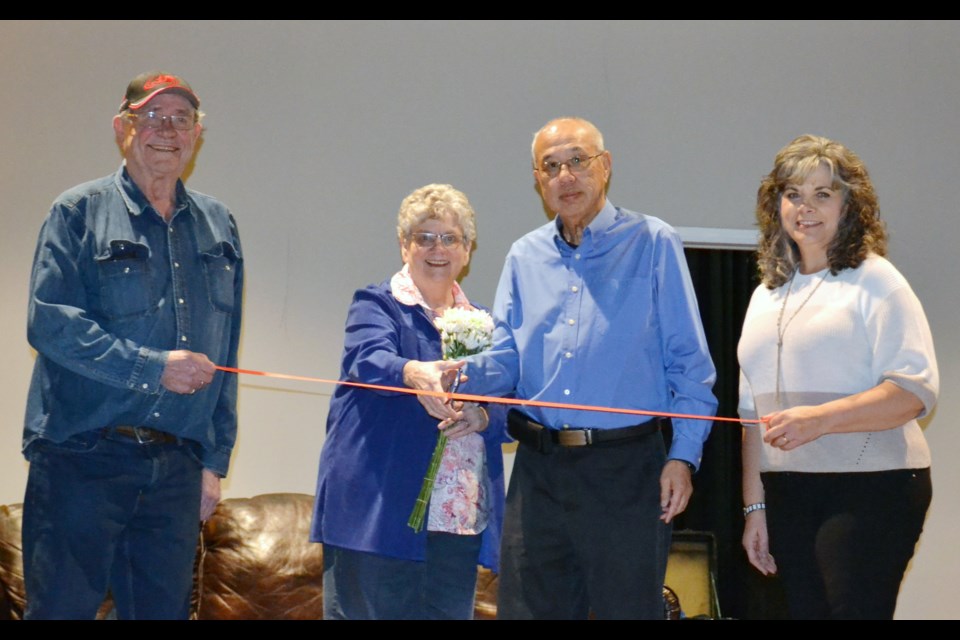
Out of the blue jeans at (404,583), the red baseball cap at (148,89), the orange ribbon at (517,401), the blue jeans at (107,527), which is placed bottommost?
the blue jeans at (404,583)

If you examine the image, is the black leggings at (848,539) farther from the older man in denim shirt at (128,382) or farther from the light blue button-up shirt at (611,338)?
the older man in denim shirt at (128,382)

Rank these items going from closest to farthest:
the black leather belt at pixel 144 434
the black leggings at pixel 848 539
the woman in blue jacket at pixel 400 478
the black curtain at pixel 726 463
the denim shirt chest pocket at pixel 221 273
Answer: the black leggings at pixel 848 539, the black leather belt at pixel 144 434, the denim shirt chest pocket at pixel 221 273, the woman in blue jacket at pixel 400 478, the black curtain at pixel 726 463

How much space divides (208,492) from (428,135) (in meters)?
2.93

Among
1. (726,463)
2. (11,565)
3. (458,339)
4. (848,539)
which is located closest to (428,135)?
(726,463)

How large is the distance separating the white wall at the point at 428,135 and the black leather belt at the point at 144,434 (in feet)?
8.28

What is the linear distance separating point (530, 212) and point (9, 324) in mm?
2707

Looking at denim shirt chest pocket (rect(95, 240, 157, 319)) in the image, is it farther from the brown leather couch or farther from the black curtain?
the black curtain

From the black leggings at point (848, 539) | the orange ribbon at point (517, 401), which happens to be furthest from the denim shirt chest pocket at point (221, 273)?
the black leggings at point (848, 539)

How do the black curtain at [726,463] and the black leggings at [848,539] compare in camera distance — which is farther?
the black curtain at [726,463]

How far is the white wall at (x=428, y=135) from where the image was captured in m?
5.45

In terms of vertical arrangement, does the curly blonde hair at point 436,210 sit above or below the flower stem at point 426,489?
above

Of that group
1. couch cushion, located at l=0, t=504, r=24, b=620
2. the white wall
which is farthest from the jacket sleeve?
the white wall

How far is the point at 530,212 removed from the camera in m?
5.65

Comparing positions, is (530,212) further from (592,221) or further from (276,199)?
(592,221)
